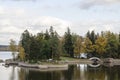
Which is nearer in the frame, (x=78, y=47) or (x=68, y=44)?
(x=78, y=47)

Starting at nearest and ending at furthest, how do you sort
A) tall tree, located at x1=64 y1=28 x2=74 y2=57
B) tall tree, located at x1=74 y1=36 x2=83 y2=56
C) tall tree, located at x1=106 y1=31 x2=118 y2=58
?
tall tree, located at x1=106 y1=31 x2=118 y2=58, tall tree, located at x1=74 y1=36 x2=83 y2=56, tall tree, located at x1=64 y1=28 x2=74 y2=57

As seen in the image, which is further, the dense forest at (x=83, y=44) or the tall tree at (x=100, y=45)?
the tall tree at (x=100, y=45)

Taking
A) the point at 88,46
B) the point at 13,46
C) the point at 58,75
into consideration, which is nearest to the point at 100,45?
the point at 88,46

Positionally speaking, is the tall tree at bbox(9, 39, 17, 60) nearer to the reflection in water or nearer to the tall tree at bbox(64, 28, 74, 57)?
the tall tree at bbox(64, 28, 74, 57)

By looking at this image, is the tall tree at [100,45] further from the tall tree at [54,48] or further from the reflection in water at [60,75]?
the reflection in water at [60,75]

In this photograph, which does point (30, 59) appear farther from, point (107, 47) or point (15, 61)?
point (107, 47)

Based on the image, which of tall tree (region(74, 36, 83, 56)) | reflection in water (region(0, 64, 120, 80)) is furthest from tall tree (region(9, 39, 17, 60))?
reflection in water (region(0, 64, 120, 80))

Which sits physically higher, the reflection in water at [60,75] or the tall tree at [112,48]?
the tall tree at [112,48]

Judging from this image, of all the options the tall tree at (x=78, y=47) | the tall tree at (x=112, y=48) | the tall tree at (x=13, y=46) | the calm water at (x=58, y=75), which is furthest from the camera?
the tall tree at (x=78, y=47)

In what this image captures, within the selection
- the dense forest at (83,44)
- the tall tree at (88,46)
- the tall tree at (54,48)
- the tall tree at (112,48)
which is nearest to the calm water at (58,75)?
the tall tree at (54,48)

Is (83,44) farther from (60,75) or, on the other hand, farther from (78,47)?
(60,75)

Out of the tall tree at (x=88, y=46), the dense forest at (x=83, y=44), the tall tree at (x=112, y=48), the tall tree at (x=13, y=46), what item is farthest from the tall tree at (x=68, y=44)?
the tall tree at (x=13, y=46)

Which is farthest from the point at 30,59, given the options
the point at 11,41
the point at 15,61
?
the point at 11,41

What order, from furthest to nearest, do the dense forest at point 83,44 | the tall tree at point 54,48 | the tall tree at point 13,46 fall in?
1. the tall tree at point 13,46
2. the dense forest at point 83,44
3. the tall tree at point 54,48
